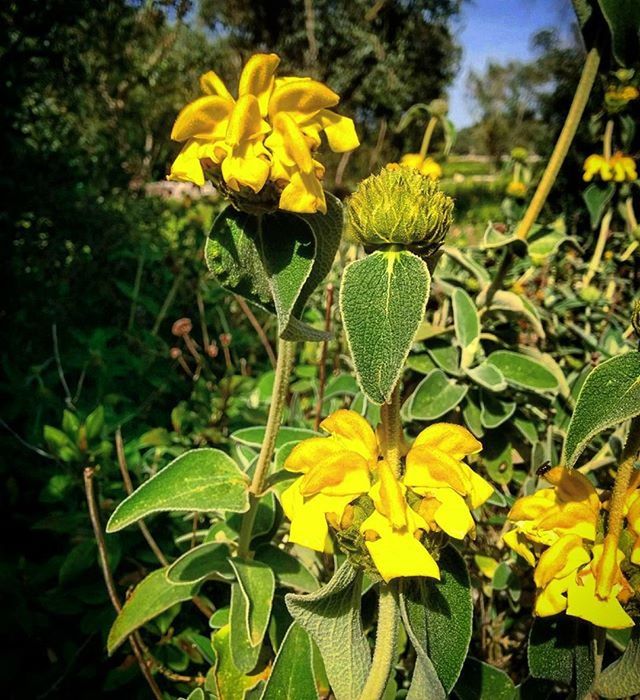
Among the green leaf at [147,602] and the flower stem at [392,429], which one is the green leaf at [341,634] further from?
the green leaf at [147,602]

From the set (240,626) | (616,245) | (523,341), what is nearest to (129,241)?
(523,341)

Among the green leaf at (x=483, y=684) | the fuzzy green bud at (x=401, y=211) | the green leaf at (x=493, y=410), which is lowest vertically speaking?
the green leaf at (x=483, y=684)

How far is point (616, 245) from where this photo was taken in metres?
1.74

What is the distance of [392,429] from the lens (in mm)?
518

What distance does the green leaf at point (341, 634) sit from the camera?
54cm

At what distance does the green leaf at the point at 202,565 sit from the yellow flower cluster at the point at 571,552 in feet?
1.20

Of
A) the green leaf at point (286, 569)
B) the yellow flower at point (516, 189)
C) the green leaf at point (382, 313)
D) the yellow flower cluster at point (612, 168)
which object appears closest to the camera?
the green leaf at point (382, 313)

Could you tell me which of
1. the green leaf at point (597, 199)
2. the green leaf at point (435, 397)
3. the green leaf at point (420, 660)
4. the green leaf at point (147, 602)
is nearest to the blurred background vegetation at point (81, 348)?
the green leaf at point (147, 602)

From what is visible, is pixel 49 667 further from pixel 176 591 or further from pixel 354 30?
pixel 354 30

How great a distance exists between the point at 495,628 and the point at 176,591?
0.51m

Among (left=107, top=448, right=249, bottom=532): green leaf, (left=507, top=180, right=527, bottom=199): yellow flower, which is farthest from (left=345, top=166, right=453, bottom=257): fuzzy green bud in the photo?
(left=507, top=180, right=527, bottom=199): yellow flower

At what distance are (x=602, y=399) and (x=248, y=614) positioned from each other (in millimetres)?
442

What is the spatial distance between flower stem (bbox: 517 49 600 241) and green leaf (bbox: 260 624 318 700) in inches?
27.7

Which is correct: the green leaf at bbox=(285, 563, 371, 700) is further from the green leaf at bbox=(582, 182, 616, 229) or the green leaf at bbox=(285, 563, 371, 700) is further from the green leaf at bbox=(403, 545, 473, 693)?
the green leaf at bbox=(582, 182, 616, 229)
